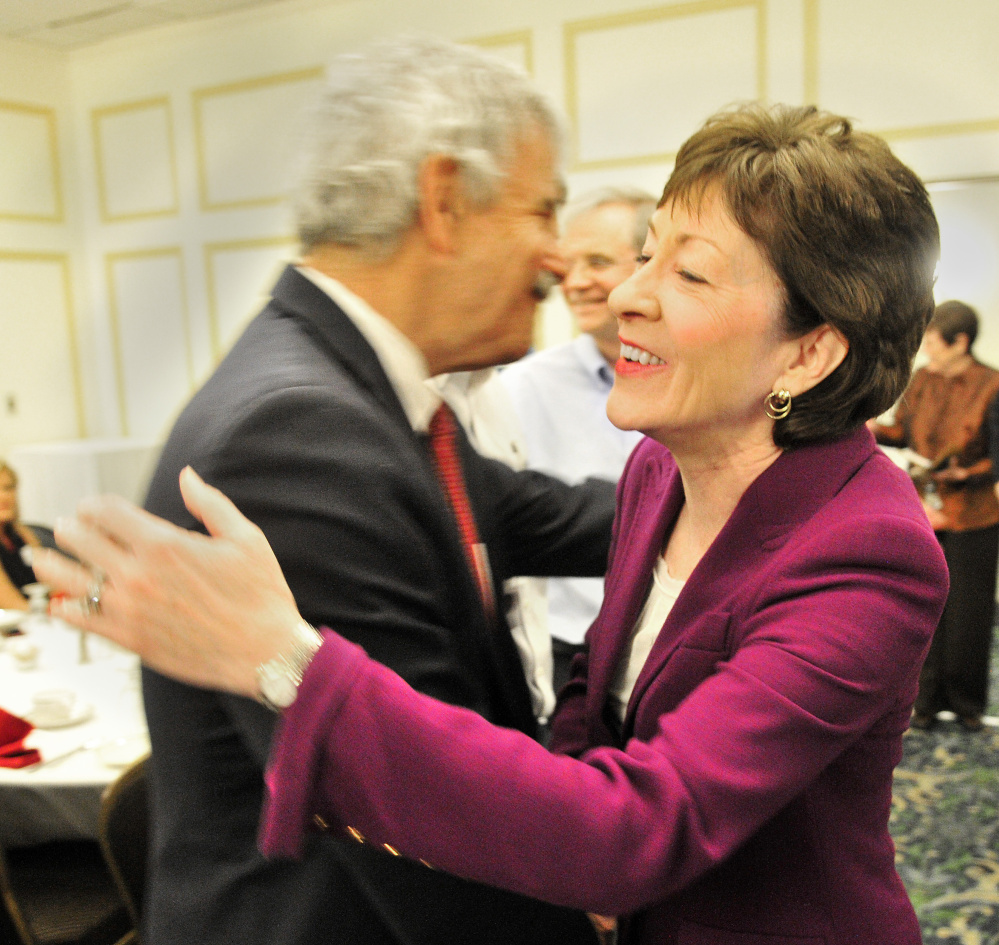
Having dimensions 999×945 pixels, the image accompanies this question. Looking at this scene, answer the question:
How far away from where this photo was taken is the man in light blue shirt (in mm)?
2949

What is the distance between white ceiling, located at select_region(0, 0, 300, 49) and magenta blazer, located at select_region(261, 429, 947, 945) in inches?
288

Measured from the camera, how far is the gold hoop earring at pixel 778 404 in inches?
46.9

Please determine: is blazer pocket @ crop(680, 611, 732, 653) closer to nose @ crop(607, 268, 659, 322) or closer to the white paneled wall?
nose @ crop(607, 268, 659, 322)

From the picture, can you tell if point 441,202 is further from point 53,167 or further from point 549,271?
point 53,167

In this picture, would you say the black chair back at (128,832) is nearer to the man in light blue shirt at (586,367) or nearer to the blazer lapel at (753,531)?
the man in light blue shirt at (586,367)

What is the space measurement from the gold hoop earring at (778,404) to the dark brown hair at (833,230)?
1 cm

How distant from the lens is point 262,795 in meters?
0.99

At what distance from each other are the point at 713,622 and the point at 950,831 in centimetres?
319

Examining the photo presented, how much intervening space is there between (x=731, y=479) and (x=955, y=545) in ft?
12.2

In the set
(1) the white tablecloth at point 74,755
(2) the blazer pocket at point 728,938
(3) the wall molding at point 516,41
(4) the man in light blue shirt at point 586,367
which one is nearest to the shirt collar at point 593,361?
(4) the man in light blue shirt at point 586,367

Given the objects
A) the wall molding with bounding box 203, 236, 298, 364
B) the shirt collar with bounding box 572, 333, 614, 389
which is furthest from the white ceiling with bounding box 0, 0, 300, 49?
the shirt collar with bounding box 572, 333, 614, 389

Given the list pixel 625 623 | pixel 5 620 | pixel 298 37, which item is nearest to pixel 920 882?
pixel 625 623

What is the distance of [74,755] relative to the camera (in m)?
2.57

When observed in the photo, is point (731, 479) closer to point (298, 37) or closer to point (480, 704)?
point (480, 704)
